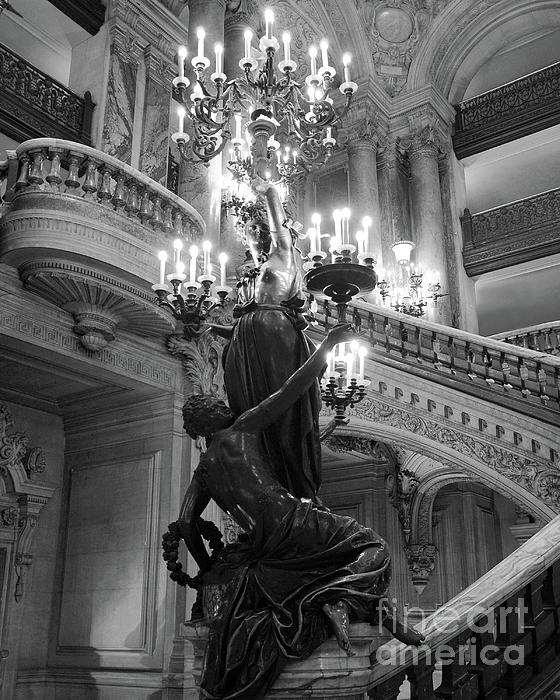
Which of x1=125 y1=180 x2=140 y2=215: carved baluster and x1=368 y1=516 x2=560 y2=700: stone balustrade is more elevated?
x1=125 y1=180 x2=140 y2=215: carved baluster

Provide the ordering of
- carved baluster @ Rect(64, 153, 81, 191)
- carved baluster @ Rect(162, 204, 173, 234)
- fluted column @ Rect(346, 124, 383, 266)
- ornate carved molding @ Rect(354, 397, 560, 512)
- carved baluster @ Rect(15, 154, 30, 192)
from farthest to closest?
fluted column @ Rect(346, 124, 383, 266) → ornate carved molding @ Rect(354, 397, 560, 512) → carved baluster @ Rect(162, 204, 173, 234) → carved baluster @ Rect(64, 153, 81, 191) → carved baluster @ Rect(15, 154, 30, 192)

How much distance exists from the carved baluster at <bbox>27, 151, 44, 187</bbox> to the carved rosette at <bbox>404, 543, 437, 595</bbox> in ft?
25.0

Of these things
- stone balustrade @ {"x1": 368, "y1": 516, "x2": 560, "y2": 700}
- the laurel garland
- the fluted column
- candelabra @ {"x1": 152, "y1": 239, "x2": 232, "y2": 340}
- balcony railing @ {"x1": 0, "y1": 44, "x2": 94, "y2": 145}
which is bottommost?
stone balustrade @ {"x1": 368, "y1": 516, "x2": 560, "y2": 700}

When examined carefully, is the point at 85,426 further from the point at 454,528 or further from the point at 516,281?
the point at 516,281

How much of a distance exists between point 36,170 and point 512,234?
33.2ft

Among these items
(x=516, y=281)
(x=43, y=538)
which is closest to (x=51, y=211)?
(x=43, y=538)

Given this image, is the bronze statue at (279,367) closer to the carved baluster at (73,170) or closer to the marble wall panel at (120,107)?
the carved baluster at (73,170)

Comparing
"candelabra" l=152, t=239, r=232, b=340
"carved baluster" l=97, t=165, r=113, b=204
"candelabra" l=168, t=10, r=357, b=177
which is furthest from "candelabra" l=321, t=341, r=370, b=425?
"carved baluster" l=97, t=165, r=113, b=204

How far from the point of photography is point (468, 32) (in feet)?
47.5

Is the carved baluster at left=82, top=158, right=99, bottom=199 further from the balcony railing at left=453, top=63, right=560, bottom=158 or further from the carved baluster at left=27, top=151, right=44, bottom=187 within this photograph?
the balcony railing at left=453, top=63, right=560, bottom=158

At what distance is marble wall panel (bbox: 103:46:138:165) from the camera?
973cm

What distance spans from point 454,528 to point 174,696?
243 inches

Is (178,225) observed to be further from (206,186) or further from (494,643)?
(494,643)

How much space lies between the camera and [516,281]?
16.3 meters
